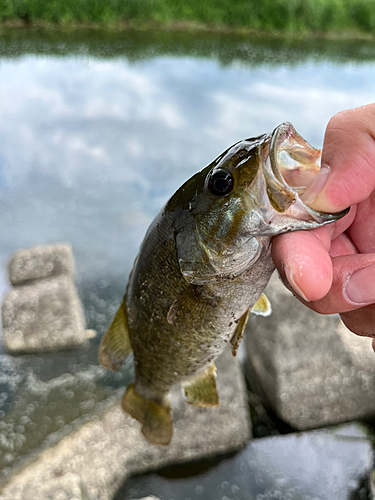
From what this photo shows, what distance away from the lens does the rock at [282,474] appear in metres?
3.68

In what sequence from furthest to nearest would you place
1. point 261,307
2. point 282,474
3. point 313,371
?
point 313,371 → point 282,474 → point 261,307

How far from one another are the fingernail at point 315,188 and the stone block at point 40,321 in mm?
4357

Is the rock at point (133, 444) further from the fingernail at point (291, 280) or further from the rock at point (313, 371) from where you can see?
the fingernail at point (291, 280)

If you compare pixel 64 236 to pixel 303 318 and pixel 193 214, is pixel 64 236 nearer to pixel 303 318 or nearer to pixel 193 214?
pixel 303 318

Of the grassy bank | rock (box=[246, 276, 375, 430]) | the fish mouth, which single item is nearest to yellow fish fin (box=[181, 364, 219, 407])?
→ the fish mouth

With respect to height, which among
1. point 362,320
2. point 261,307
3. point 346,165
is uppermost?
point 346,165

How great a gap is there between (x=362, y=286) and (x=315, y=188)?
0.37m

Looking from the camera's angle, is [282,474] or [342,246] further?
[282,474]

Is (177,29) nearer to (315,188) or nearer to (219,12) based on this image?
(219,12)

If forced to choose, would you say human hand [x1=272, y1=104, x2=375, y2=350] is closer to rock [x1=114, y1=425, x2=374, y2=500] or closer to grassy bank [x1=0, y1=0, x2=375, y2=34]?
rock [x1=114, y1=425, x2=374, y2=500]

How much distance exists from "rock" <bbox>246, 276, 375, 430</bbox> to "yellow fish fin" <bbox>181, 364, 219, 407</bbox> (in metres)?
2.14

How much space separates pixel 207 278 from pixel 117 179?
10156 millimetres

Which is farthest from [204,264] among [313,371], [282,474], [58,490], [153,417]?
[282,474]

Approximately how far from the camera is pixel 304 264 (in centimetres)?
123
